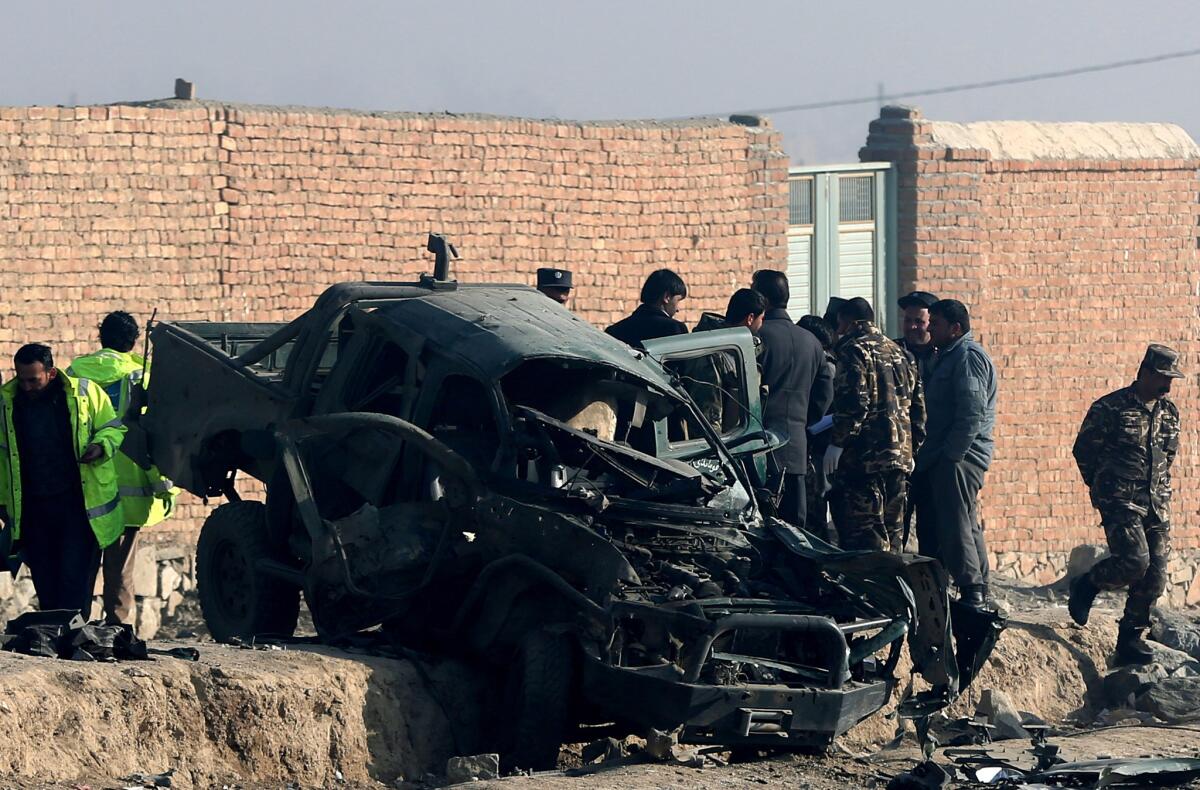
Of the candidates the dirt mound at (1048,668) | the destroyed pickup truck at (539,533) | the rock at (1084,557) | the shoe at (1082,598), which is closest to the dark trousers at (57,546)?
the destroyed pickup truck at (539,533)

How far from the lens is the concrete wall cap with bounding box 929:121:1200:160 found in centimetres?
1800

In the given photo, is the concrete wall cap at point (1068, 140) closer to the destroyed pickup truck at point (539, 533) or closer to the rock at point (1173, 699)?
the rock at point (1173, 699)

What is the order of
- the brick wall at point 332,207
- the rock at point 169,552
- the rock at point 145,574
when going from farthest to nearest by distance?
the rock at point 169,552, the brick wall at point 332,207, the rock at point 145,574

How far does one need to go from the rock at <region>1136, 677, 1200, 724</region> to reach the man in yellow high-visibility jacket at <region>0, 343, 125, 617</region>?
5.75m

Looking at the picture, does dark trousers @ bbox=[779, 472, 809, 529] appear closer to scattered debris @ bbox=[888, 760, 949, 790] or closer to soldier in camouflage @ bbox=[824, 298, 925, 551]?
soldier in camouflage @ bbox=[824, 298, 925, 551]

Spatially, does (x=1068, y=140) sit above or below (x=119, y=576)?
above

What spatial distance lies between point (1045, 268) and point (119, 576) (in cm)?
915

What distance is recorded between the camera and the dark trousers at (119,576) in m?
11.6

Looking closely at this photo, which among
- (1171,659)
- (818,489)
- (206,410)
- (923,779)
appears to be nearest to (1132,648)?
(1171,659)

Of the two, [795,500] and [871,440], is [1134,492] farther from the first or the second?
[795,500]

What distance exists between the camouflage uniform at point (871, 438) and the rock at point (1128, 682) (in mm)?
1607

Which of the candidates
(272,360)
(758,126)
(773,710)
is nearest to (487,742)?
(773,710)

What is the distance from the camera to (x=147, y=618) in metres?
13.3

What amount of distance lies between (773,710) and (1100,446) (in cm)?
502
